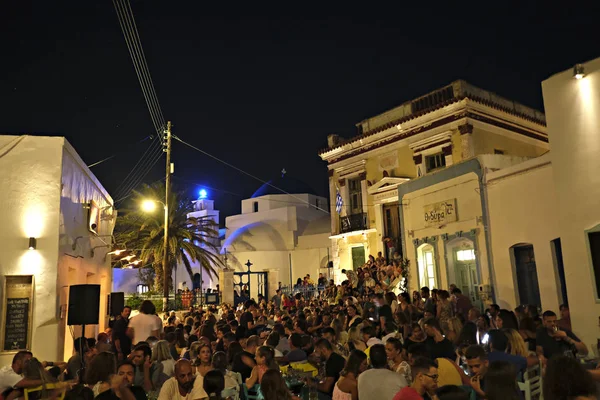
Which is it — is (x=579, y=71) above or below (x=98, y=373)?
above

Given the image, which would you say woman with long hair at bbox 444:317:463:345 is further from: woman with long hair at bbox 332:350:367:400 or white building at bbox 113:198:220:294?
white building at bbox 113:198:220:294

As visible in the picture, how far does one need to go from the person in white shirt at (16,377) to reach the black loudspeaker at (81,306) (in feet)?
11.4

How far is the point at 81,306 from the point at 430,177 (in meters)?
12.1

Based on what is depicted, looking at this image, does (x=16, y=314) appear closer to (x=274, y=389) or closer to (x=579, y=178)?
(x=274, y=389)

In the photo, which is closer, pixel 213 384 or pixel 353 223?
pixel 213 384

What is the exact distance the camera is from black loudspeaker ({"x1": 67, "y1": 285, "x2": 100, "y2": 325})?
33.7 ft

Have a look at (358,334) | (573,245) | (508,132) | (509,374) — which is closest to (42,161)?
(358,334)

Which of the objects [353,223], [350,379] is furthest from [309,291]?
[350,379]

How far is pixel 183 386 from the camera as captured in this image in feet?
19.0

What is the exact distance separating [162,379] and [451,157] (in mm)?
17241

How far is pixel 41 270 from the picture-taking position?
36.1 ft

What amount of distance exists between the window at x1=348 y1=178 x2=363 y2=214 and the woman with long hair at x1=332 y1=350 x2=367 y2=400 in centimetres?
2015

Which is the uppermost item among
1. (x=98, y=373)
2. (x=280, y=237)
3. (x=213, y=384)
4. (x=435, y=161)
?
(x=435, y=161)

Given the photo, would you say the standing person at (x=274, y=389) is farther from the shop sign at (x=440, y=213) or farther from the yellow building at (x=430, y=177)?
the shop sign at (x=440, y=213)
